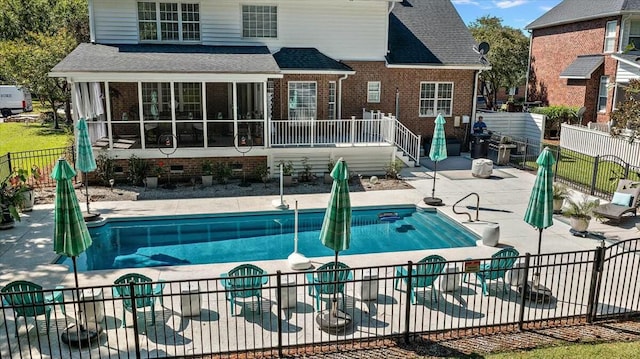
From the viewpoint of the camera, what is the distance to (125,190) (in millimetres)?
17797

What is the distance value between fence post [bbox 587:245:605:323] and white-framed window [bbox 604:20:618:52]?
941 inches

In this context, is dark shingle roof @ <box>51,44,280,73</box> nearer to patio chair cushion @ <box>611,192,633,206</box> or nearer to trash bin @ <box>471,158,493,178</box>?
trash bin @ <box>471,158,493,178</box>

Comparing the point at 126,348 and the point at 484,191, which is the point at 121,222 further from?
the point at 484,191

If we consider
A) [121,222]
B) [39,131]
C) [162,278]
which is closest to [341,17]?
[121,222]

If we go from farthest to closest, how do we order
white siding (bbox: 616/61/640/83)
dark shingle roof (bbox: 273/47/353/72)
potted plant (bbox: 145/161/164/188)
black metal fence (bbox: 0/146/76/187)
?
white siding (bbox: 616/61/640/83)
dark shingle roof (bbox: 273/47/353/72)
potted plant (bbox: 145/161/164/188)
black metal fence (bbox: 0/146/76/187)

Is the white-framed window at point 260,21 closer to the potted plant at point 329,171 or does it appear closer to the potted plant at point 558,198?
the potted plant at point 329,171

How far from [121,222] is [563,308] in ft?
39.3

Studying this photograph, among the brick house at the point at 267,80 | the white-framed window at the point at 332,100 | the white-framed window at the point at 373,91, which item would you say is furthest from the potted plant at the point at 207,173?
the white-framed window at the point at 373,91

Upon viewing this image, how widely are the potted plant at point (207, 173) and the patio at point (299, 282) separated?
179cm

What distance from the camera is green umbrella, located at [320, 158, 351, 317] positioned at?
8445 millimetres

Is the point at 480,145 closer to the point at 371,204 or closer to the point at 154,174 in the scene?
the point at 371,204

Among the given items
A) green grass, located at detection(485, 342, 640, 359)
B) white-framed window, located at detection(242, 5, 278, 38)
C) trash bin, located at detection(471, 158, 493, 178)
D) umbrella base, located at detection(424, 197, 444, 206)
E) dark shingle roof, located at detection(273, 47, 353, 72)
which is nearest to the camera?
green grass, located at detection(485, 342, 640, 359)

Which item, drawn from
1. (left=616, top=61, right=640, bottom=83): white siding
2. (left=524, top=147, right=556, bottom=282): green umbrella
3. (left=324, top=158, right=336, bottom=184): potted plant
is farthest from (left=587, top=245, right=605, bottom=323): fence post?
(left=616, top=61, right=640, bottom=83): white siding

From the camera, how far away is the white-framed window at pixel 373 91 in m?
23.7
